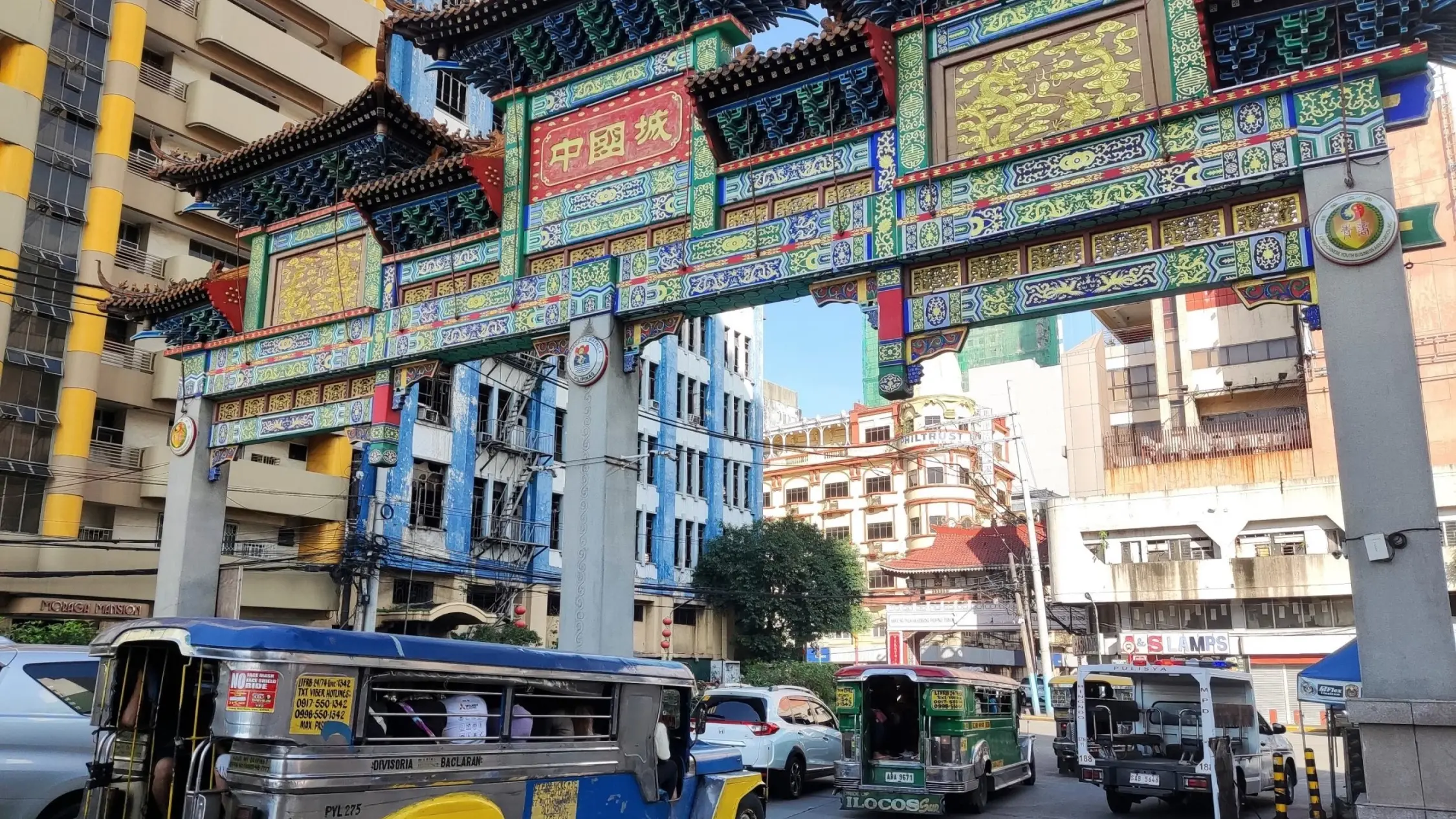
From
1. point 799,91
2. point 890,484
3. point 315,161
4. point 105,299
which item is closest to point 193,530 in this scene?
point 315,161

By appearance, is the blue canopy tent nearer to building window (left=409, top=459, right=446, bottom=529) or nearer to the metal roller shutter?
building window (left=409, top=459, right=446, bottom=529)

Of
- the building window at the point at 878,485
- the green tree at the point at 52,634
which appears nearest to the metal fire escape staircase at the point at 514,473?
the green tree at the point at 52,634

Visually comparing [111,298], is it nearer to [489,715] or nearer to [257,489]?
[257,489]

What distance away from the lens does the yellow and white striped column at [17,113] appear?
27.3 metres

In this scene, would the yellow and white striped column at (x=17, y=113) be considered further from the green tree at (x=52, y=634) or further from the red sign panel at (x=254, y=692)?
the red sign panel at (x=254, y=692)

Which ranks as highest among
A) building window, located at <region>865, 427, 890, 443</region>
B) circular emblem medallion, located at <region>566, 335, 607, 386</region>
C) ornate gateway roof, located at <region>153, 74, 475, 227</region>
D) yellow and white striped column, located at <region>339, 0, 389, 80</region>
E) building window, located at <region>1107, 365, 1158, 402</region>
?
yellow and white striped column, located at <region>339, 0, 389, 80</region>

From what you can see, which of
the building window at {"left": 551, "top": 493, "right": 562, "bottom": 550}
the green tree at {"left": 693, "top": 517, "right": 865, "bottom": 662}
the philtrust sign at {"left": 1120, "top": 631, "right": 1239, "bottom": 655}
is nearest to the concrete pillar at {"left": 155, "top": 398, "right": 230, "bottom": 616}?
the building window at {"left": 551, "top": 493, "right": 562, "bottom": 550}

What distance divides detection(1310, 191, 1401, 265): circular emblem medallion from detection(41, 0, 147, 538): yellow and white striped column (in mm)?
27295

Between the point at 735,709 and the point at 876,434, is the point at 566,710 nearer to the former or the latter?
the point at 735,709

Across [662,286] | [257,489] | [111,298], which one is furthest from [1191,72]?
[257,489]

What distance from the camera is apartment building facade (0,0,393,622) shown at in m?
27.0

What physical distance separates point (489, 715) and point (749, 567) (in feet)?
113

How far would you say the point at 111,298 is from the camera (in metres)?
21.1

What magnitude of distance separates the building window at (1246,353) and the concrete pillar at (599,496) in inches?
1264
